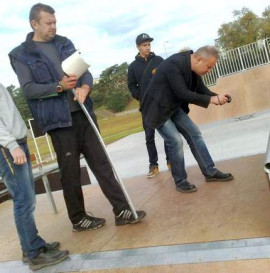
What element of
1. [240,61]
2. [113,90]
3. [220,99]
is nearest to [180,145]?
[220,99]

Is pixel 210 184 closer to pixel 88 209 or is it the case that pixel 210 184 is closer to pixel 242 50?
pixel 88 209

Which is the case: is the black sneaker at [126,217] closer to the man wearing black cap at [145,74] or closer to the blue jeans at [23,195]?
the blue jeans at [23,195]

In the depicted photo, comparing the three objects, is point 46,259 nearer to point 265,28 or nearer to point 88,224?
point 88,224

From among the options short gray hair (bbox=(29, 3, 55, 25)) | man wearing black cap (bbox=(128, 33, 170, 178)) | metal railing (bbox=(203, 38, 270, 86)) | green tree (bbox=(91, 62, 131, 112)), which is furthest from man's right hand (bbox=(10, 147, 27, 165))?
green tree (bbox=(91, 62, 131, 112))

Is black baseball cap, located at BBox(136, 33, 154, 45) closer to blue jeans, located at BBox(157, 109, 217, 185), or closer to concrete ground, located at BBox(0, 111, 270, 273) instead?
blue jeans, located at BBox(157, 109, 217, 185)

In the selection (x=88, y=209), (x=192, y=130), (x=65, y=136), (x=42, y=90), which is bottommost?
(x=88, y=209)

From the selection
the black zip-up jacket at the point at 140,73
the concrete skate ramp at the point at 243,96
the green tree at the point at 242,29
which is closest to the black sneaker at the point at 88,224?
the black zip-up jacket at the point at 140,73

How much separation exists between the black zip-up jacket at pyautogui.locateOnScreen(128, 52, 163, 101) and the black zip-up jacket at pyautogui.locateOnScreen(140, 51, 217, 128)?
1.07 meters

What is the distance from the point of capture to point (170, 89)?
4.50 meters

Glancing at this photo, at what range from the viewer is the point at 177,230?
348cm

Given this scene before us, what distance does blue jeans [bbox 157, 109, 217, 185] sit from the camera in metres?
4.66

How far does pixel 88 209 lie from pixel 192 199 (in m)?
1.42

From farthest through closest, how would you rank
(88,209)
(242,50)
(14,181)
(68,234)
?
(242,50) → (88,209) → (68,234) → (14,181)

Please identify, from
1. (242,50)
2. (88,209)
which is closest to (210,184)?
(88,209)
